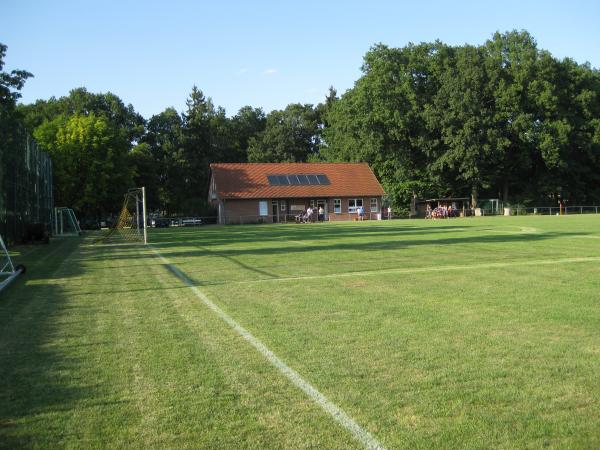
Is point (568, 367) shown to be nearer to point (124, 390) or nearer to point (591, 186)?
point (124, 390)

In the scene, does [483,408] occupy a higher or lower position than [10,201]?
lower

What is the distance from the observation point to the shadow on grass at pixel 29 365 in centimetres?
448

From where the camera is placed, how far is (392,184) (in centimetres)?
6706

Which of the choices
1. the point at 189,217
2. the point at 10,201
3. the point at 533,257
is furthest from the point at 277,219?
the point at 533,257

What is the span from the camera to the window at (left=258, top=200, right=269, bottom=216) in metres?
59.4

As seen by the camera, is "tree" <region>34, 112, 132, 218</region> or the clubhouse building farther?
the clubhouse building

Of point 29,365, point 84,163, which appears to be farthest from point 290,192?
point 29,365

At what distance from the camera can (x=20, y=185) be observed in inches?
1071

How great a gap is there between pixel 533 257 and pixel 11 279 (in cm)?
1286

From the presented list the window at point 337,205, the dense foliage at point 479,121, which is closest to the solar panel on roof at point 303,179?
the window at point 337,205

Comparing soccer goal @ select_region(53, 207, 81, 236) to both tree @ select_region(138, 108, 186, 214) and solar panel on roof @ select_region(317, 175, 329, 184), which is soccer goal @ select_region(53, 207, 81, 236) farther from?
tree @ select_region(138, 108, 186, 214)

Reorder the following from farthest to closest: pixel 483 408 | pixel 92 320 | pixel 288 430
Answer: pixel 92 320, pixel 483 408, pixel 288 430

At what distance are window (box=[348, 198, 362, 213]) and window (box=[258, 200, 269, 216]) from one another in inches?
376

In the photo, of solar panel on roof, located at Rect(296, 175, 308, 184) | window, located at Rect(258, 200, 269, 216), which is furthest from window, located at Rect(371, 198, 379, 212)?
window, located at Rect(258, 200, 269, 216)
